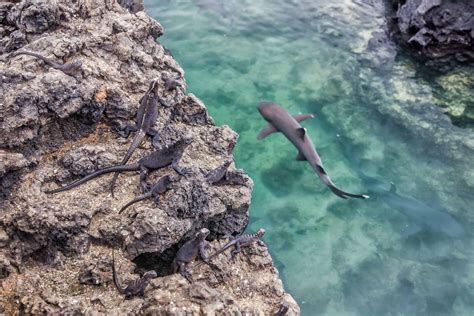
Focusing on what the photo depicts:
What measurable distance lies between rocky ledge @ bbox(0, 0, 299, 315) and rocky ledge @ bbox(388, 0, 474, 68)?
688 centimetres

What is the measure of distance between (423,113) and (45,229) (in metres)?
7.95

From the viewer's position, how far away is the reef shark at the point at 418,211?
26.1ft

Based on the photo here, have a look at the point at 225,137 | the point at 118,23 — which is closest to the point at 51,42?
the point at 118,23

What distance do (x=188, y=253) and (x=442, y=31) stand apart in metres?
8.79

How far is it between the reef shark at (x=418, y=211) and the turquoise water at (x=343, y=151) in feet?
0.08

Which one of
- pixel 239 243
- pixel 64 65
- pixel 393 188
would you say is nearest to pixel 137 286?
pixel 239 243

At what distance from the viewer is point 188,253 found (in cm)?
469

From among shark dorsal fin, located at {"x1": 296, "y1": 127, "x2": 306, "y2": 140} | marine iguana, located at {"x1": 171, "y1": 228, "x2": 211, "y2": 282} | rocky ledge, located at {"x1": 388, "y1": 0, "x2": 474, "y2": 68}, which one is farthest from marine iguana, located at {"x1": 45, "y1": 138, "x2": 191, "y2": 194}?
rocky ledge, located at {"x1": 388, "y1": 0, "x2": 474, "y2": 68}

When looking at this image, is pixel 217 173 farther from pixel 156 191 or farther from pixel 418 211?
pixel 418 211

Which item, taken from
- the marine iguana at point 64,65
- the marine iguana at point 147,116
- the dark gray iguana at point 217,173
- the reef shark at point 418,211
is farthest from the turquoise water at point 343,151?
the marine iguana at point 64,65

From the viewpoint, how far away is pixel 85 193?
4961 mm

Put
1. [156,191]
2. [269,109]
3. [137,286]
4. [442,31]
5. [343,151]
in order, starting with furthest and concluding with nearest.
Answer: [442,31]
[343,151]
[269,109]
[156,191]
[137,286]

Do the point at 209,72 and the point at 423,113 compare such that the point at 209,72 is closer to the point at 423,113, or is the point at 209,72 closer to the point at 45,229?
the point at 423,113

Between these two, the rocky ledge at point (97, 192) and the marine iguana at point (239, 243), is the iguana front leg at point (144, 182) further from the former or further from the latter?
the marine iguana at point (239, 243)
